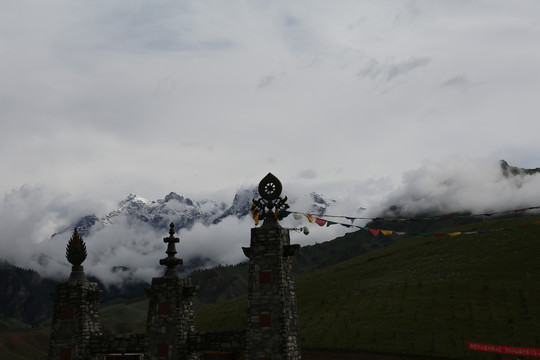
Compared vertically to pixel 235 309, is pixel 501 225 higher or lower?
higher

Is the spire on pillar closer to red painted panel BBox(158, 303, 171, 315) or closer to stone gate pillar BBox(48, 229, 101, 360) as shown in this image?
stone gate pillar BBox(48, 229, 101, 360)

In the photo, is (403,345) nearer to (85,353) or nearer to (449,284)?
(449,284)

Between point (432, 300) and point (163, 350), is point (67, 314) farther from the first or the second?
point (432, 300)

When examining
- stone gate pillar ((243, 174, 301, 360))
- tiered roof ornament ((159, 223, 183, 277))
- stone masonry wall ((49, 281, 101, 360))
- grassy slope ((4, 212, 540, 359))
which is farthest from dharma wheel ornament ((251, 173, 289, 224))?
grassy slope ((4, 212, 540, 359))

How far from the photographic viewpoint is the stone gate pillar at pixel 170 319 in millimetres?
34781

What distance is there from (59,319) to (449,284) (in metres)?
68.1

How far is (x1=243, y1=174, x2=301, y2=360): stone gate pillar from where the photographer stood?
31.4m

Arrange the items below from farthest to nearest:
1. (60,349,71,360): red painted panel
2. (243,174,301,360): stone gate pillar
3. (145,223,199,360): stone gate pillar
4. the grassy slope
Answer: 1. the grassy slope
2. (60,349,71,360): red painted panel
3. (145,223,199,360): stone gate pillar
4. (243,174,301,360): stone gate pillar

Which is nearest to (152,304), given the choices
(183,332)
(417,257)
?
(183,332)

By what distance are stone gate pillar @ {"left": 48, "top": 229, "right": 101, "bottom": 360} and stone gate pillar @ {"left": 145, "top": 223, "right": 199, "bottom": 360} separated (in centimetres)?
470

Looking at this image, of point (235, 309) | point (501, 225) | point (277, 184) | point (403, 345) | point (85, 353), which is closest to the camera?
point (277, 184)

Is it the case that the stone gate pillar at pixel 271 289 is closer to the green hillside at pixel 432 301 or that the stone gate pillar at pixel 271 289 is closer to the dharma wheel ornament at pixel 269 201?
the dharma wheel ornament at pixel 269 201

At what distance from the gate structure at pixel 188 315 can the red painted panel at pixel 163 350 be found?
0.06 meters

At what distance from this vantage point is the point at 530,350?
58.0 meters
